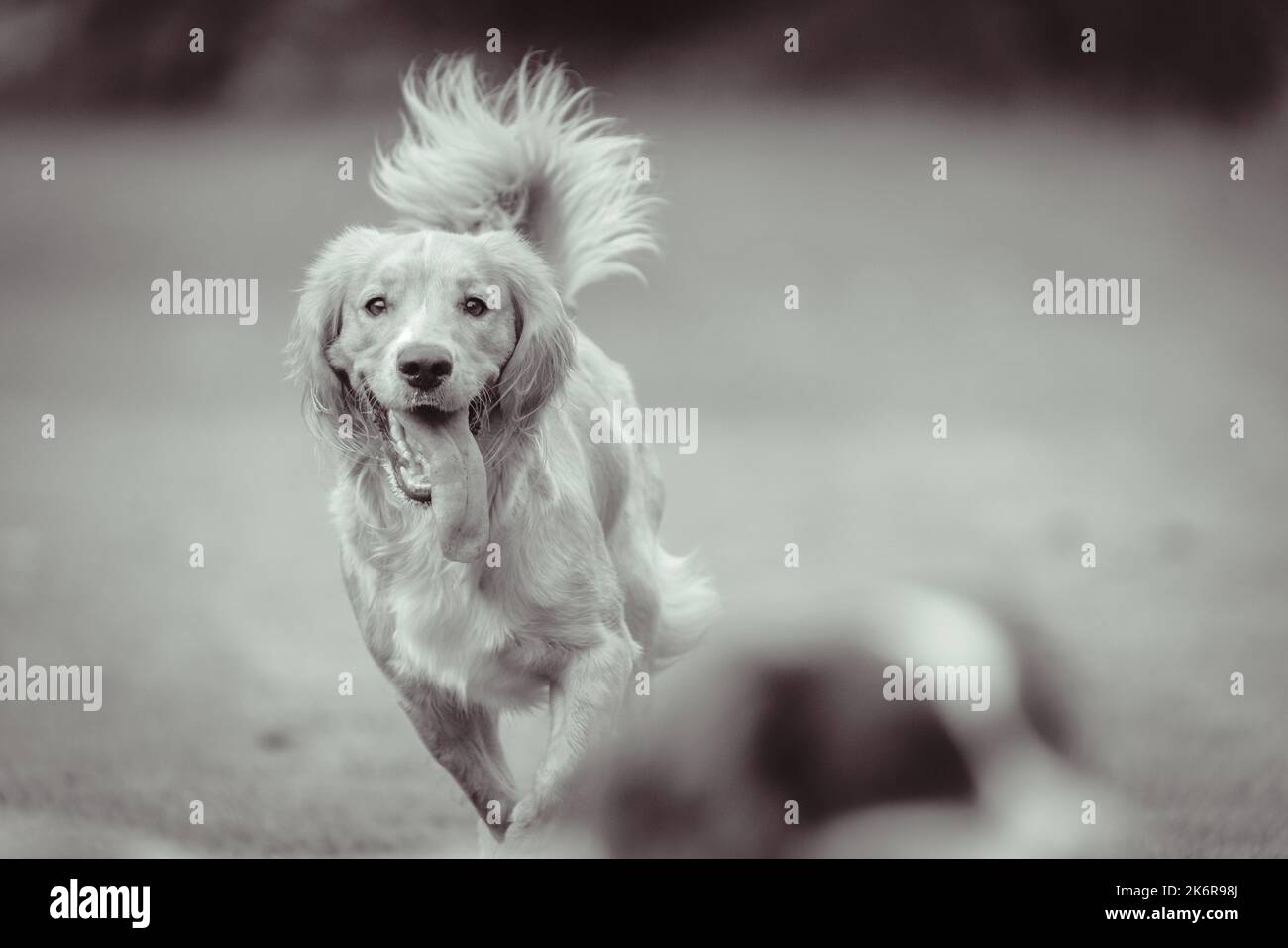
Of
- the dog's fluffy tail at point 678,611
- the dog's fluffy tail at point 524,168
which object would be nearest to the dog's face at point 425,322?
the dog's fluffy tail at point 524,168

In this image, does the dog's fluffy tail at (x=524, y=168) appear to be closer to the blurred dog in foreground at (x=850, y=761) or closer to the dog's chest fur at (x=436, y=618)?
the dog's chest fur at (x=436, y=618)

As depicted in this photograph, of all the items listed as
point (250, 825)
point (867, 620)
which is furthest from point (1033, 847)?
point (250, 825)

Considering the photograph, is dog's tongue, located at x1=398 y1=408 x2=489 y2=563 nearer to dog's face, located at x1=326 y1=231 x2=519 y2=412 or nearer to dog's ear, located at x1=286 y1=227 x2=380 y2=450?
dog's face, located at x1=326 y1=231 x2=519 y2=412

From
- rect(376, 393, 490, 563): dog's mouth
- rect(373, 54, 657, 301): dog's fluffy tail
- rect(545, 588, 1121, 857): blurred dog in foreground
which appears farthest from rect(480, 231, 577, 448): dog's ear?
rect(545, 588, 1121, 857): blurred dog in foreground

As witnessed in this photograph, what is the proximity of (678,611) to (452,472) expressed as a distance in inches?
62.0

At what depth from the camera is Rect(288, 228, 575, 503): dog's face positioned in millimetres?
3979

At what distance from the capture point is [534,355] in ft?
13.9

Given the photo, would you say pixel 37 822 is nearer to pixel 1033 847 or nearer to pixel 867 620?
pixel 867 620

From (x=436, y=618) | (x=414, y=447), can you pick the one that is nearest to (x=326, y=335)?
(x=414, y=447)

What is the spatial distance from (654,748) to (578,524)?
4.20 ft

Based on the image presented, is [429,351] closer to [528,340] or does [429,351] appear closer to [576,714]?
[528,340]

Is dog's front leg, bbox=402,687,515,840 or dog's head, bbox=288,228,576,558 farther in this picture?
dog's front leg, bbox=402,687,515,840

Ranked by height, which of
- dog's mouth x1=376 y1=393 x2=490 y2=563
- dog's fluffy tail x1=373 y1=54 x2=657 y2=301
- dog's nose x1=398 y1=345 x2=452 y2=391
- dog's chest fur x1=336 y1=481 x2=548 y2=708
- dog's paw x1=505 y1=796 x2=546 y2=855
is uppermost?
dog's fluffy tail x1=373 y1=54 x2=657 y2=301

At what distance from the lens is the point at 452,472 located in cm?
407
